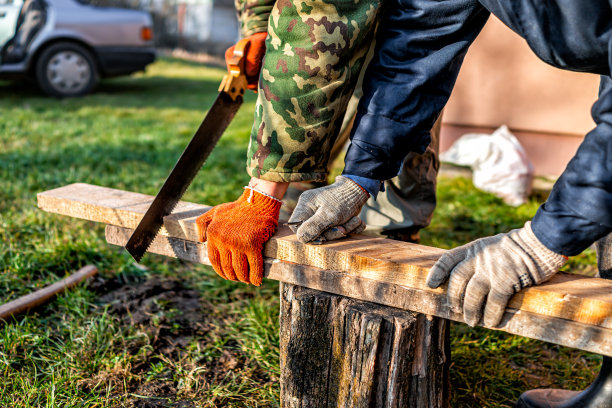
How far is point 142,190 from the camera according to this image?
3.84 m

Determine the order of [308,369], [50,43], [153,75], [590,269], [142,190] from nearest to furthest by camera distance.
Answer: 1. [308,369]
2. [590,269]
3. [142,190]
4. [50,43]
5. [153,75]

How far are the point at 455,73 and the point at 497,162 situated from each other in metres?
2.59

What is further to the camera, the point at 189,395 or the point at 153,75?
the point at 153,75

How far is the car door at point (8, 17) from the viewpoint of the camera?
23.0 feet

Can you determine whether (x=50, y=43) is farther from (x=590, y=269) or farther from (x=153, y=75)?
(x=590, y=269)

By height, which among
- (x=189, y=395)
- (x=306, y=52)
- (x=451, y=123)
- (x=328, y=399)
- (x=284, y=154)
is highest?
(x=306, y=52)

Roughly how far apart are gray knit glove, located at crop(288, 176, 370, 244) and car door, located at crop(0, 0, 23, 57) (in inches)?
275

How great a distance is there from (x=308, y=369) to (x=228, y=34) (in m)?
16.0

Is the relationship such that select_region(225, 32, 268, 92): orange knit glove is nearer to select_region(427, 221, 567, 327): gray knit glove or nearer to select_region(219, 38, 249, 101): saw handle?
select_region(219, 38, 249, 101): saw handle

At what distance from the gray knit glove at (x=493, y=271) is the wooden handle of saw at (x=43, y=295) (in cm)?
175

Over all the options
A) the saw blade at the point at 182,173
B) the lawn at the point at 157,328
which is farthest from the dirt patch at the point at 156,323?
the saw blade at the point at 182,173

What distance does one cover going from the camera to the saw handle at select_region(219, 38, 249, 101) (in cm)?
191

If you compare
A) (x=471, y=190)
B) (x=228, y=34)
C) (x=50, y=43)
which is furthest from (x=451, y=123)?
(x=228, y=34)

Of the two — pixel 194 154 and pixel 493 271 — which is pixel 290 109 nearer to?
pixel 194 154
